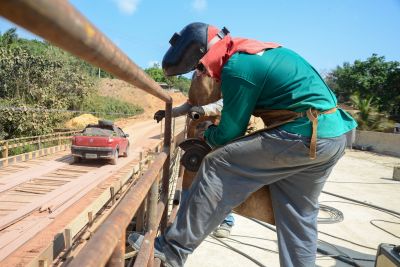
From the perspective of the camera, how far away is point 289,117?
2129 millimetres

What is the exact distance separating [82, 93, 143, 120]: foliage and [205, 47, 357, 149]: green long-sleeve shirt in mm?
33329

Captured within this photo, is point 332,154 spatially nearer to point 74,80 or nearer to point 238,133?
point 238,133

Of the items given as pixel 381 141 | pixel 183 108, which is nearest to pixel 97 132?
pixel 381 141

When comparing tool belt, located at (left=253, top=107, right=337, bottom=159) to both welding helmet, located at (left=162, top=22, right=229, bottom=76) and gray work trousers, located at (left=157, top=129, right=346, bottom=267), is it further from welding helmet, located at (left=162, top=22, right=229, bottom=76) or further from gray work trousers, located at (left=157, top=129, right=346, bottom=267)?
welding helmet, located at (left=162, top=22, right=229, bottom=76)

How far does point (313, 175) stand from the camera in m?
2.29

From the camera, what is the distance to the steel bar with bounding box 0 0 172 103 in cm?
54

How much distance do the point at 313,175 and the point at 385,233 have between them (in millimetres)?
3458

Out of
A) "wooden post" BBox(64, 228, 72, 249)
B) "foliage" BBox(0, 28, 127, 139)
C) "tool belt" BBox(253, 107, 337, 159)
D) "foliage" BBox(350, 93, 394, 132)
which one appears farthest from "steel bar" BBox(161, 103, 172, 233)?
"foliage" BBox(350, 93, 394, 132)

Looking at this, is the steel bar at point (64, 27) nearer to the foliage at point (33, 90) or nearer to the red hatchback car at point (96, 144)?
the red hatchback car at point (96, 144)

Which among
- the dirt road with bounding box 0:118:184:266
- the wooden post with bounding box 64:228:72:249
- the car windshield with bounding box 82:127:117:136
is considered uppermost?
the car windshield with bounding box 82:127:117:136

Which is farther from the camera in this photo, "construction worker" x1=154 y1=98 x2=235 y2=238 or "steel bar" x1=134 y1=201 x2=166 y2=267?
"construction worker" x1=154 y1=98 x2=235 y2=238

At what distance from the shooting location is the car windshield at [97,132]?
18.5 meters

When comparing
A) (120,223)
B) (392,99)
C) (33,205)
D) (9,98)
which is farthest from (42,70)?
(120,223)

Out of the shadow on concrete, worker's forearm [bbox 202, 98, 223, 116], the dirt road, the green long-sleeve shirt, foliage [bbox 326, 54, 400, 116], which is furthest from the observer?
foliage [bbox 326, 54, 400, 116]
